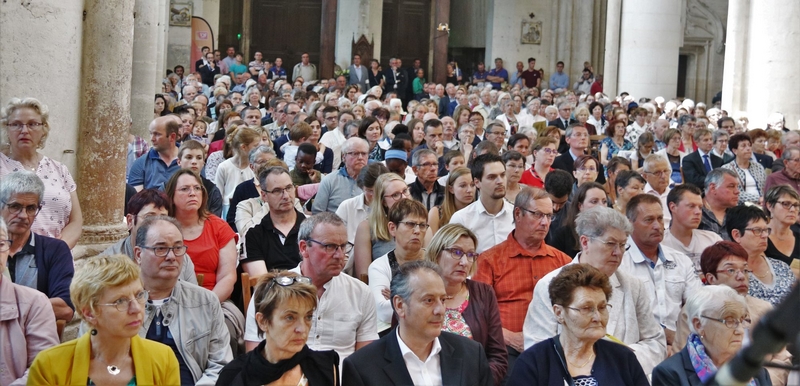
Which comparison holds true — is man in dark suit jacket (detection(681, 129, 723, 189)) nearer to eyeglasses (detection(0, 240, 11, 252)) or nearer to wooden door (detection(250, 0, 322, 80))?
eyeglasses (detection(0, 240, 11, 252))

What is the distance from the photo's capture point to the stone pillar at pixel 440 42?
26375mm

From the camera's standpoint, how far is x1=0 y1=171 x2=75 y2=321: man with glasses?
448cm

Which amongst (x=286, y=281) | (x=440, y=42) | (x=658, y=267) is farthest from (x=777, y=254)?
(x=440, y=42)

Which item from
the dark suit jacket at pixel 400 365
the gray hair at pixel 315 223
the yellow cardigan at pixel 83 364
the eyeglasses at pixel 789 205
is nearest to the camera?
the yellow cardigan at pixel 83 364

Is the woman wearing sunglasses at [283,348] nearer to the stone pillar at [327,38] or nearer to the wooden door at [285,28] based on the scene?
the stone pillar at [327,38]

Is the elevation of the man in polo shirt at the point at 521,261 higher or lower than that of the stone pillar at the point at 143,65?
lower

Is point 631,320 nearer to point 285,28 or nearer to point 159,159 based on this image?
point 159,159

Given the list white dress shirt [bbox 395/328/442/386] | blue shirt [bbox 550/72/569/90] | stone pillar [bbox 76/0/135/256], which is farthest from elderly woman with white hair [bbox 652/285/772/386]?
blue shirt [bbox 550/72/569/90]

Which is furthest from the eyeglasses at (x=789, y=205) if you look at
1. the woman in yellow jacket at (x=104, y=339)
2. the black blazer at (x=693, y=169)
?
the woman in yellow jacket at (x=104, y=339)

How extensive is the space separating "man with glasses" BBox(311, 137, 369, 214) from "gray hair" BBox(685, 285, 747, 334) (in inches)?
144

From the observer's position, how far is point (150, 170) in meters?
8.05

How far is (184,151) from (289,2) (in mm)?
21882

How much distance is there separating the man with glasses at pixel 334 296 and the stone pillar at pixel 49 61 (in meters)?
1.62

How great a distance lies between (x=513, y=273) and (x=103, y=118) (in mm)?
2497
